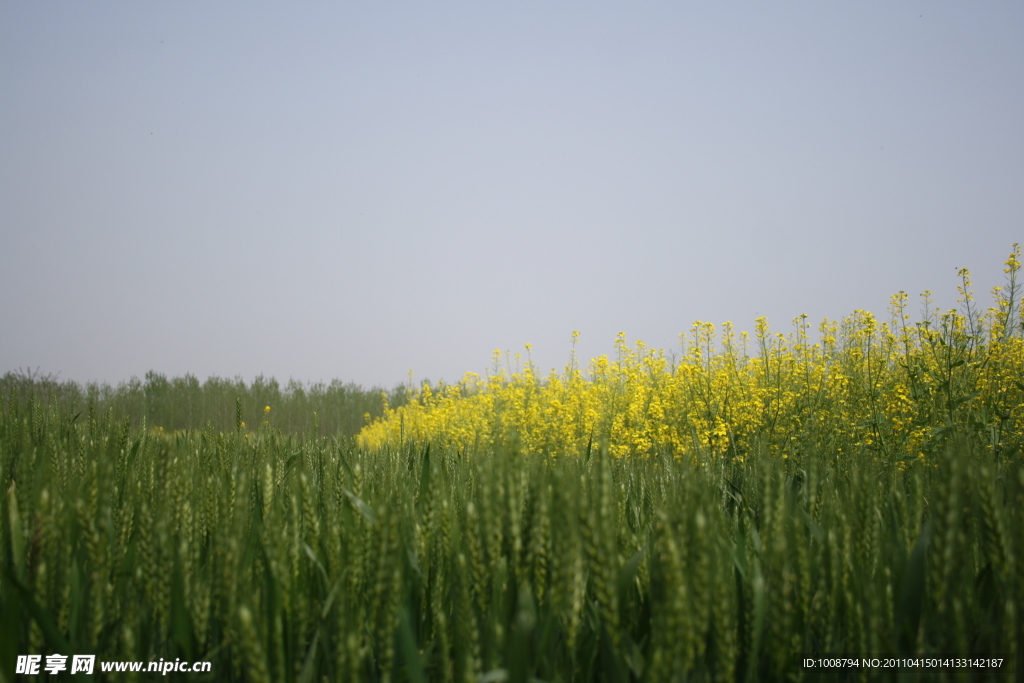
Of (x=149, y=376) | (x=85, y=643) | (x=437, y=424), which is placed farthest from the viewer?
(x=149, y=376)

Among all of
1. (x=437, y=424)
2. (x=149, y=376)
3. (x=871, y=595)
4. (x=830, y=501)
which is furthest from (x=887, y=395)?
(x=149, y=376)

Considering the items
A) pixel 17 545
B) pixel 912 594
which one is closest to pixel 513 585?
pixel 912 594

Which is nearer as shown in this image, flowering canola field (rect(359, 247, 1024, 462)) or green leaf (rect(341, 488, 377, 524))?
green leaf (rect(341, 488, 377, 524))

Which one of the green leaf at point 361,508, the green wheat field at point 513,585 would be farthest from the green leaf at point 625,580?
the green leaf at point 361,508

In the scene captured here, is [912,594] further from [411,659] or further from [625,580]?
[411,659]

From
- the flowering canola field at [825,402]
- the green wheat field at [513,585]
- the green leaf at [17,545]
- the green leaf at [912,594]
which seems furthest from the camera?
the flowering canola field at [825,402]

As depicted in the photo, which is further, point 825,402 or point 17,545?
point 825,402

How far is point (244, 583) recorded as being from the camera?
0.87m

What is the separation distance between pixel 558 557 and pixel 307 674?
410 mm

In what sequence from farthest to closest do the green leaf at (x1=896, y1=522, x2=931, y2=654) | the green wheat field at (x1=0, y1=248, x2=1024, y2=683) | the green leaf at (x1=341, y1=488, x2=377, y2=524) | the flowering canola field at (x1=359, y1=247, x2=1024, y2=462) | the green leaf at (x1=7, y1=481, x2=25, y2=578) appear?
the flowering canola field at (x1=359, y1=247, x2=1024, y2=462) < the green leaf at (x1=341, y1=488, x2=377, y2=524) < the green leaf at (x1=7, y1=481, x2=25, y2=578) < the green leaf at (x1=896, y1=522, x2=931, y2=654) < the green wheat field at (x1=0, y1=248, x2=1024, y2=683)

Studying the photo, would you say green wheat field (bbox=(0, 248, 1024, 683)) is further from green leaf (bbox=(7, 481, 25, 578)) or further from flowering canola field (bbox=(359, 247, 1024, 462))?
flowering canola field (bbox=(359, 247, 1024, 462))

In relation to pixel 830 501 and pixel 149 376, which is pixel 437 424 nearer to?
pixel 830 501

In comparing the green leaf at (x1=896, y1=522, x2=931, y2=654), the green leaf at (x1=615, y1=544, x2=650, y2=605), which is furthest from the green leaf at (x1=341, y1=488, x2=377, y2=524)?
the green leaf at (x1=896, y1=522, x2=931, y2=654)

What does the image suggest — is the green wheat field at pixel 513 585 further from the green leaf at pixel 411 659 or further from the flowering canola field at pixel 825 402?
the flowering canola field at pixel 825 402
